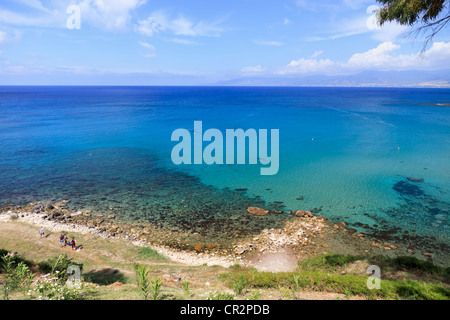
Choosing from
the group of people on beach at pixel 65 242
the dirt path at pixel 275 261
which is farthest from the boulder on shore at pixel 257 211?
the group of people on beach at pixel 65 242

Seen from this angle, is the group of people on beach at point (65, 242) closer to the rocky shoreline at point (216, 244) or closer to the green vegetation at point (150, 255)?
the rocky shoreline at point (216, 244)

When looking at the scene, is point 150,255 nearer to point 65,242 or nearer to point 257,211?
point 65,242

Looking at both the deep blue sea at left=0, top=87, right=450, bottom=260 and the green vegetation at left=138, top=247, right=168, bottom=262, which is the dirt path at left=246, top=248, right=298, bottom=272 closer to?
the deep blue sea at left=0, top=87, right=450, bottom=260

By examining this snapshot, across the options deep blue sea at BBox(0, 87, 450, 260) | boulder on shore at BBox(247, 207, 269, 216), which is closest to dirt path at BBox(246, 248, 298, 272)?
deep blue sea at BBox(0, 87, 450, 260)

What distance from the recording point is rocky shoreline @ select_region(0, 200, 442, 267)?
18688mm

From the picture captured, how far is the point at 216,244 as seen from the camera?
20047 mm

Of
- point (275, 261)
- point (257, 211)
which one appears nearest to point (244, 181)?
point (257, 211)

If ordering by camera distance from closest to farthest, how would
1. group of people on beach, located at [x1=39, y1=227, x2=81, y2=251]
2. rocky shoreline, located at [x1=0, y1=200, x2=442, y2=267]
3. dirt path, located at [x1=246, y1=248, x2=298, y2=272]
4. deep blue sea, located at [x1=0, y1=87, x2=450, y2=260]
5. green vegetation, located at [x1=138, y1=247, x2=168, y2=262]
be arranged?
dirt path, located at [x1=246, y1=248, x2=298, y2=272], green vegetation, located at [x1=138, y1=247, x2=168, y2=262], rocky shoreline, located at [x1=0, y1=200, x2=442, y2=267], group of people on beach, located at [x1=39, y1=227, x2=81, y2=251], deep blue sea, located at [x1=0, y1=87, x2=450, y2=260]

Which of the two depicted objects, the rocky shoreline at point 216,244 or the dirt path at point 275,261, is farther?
the rocky shoreline at point 216,244

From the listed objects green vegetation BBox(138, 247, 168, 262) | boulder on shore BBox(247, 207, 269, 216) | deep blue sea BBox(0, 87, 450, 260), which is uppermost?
deep blue sea BBox(0, 87, 450, 260)

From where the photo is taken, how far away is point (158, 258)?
60.1ft

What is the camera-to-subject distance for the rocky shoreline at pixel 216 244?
18688 mm

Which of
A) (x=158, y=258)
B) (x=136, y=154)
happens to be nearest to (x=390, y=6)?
(x=158, y=258)
